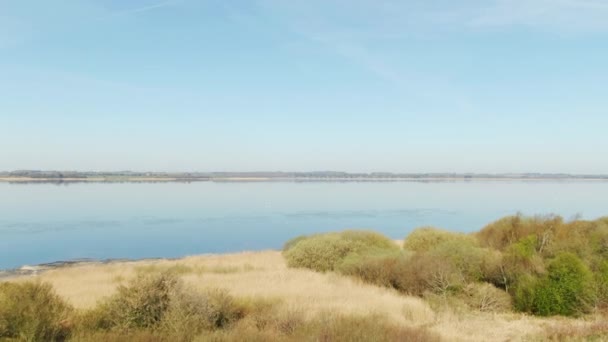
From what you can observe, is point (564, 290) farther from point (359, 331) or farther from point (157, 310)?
point (157, 310)

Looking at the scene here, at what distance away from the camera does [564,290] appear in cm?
1341

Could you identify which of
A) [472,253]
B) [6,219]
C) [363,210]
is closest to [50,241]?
[6,219]

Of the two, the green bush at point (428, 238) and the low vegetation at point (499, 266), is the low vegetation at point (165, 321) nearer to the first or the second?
the low vegetation at point (499, 266)

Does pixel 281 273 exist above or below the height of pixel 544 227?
below

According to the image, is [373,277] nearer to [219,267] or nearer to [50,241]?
[219,267]

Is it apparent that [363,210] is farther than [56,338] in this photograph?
Yes

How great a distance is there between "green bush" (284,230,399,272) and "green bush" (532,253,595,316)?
25.6ft

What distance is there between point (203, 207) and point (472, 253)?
222 ft

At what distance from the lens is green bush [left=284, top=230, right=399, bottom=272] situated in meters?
21.1

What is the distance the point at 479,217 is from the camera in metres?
68.6

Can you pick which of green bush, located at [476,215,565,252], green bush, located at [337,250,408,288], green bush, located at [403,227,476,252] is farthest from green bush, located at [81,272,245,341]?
green bush, located at [476,215,565,252]

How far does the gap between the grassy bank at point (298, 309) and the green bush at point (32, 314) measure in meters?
0.02

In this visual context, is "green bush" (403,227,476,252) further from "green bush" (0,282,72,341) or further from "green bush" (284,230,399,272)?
"green bush" (0,282,72,341)

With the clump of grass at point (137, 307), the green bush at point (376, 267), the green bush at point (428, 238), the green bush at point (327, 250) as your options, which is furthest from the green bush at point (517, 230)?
the clump of grass at point (137, 307)
